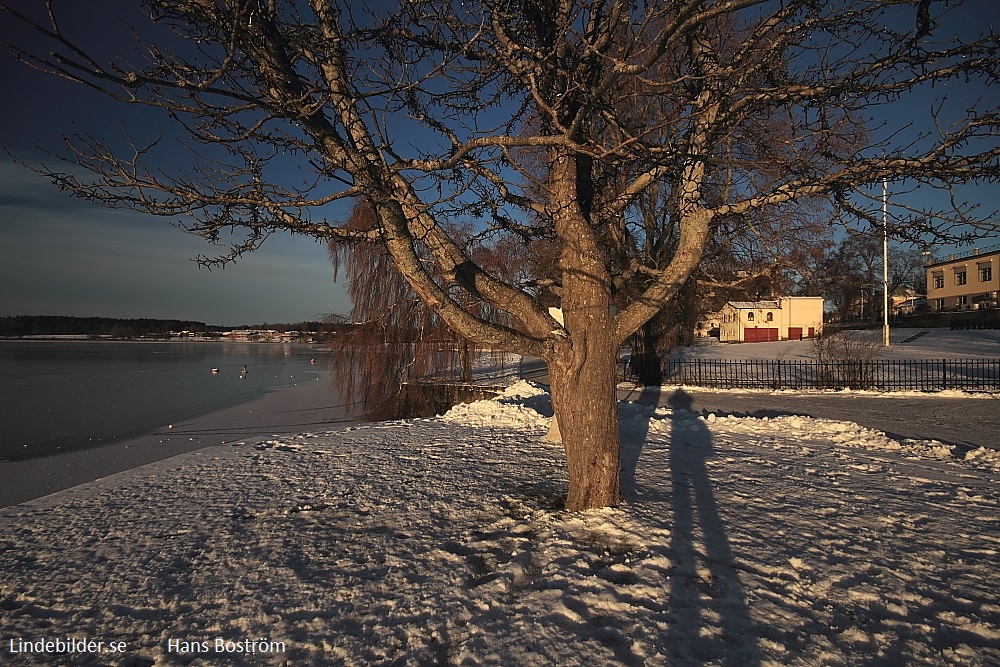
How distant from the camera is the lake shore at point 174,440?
9.74 metres

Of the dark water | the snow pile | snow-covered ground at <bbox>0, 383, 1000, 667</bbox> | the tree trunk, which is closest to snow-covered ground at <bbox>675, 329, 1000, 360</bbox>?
the snow pile

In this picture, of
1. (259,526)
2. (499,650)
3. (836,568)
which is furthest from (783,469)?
(259,526)

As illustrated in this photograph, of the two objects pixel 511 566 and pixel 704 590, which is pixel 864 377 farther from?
pixel 511 566

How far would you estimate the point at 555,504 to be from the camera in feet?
16.7

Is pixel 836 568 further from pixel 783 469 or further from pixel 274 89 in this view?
pixel 274 89

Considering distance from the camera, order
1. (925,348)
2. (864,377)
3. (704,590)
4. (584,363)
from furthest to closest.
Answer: (925,348) → (864,377) → (584,363) → (704,590)

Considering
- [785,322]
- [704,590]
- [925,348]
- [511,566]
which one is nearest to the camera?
[704,590]

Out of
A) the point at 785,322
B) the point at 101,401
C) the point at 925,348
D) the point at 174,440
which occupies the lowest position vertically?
the point at 174,440

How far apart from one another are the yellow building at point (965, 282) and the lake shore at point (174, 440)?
48114mm

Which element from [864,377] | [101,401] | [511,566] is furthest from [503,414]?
[101,401]

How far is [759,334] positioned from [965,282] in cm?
1981

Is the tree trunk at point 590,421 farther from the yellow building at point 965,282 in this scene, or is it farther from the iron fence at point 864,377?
the yellow building at point 965,282

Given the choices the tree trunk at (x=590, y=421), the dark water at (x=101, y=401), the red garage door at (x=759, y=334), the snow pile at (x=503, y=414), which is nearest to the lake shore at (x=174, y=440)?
the dark water at (x=101, y=401)

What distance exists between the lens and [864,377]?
16.8 meters
